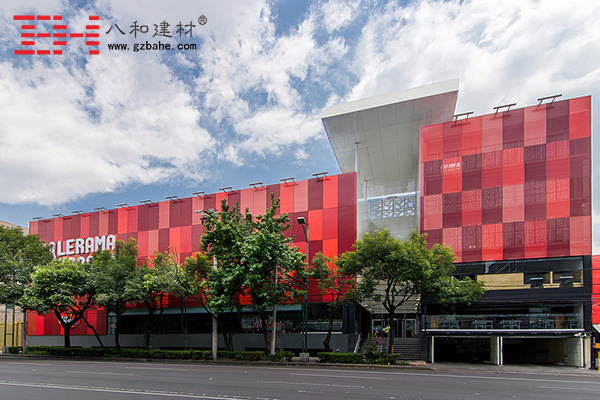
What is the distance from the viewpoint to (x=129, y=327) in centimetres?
3575

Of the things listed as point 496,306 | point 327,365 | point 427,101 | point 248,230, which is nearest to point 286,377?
point 327,365

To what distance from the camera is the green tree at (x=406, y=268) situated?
872 inches

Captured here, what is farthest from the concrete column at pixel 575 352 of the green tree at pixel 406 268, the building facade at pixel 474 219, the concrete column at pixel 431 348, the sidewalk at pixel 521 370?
the concrete column at pixel 431 348

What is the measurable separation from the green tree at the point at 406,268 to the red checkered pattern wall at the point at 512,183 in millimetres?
3693

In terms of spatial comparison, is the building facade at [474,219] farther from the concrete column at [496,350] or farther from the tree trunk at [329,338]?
the tree trunk at [329,338]

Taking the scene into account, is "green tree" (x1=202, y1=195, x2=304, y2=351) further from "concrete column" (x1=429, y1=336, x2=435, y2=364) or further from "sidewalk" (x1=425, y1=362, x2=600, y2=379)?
"concrete column" (x1=429, y1=336, x2=435, y2=364)

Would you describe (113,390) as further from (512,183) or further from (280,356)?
(512,183)

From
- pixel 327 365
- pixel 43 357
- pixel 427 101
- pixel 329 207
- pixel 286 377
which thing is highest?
pixel 427 101

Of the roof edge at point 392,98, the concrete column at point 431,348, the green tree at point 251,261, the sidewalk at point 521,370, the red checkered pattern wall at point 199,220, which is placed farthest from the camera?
the red checkered pattern wall at point 199,220

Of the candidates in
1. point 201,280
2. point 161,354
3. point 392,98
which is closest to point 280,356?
point 201,280

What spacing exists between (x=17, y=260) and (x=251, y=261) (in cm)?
2141

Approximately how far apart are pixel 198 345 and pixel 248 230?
1228 cm

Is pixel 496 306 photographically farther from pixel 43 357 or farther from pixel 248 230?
pixel 43 357

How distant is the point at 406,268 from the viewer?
22250 mm
